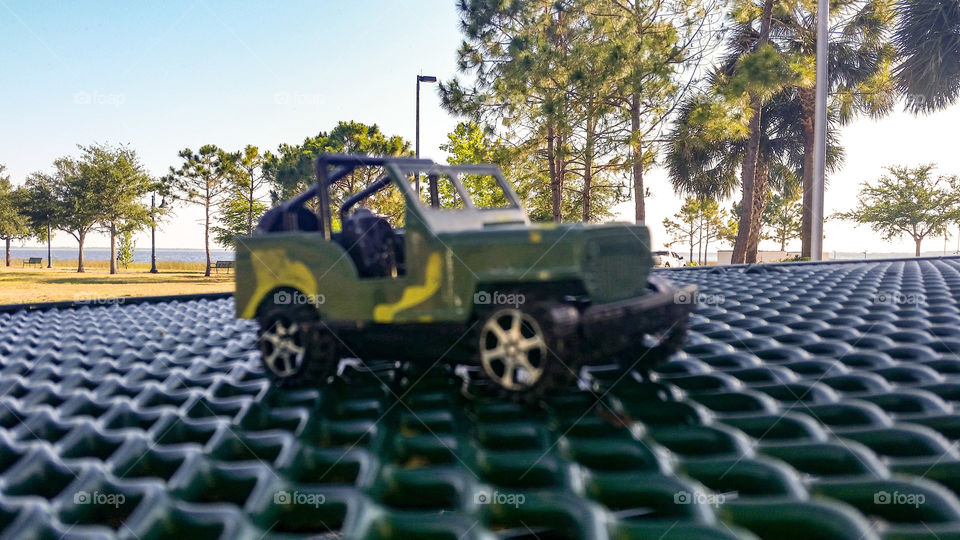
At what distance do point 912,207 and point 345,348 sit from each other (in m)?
43.8

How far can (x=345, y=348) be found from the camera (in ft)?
8.99

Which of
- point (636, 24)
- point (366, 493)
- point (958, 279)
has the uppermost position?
point (636, 24)

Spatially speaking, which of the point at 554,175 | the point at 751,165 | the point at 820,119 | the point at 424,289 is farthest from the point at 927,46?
the point at 424,289

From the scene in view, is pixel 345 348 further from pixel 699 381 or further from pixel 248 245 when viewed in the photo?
pixel 699 381

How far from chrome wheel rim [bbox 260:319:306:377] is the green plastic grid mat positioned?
13 centimetres

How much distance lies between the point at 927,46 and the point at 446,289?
2404 cm

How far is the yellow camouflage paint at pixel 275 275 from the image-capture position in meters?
2.73

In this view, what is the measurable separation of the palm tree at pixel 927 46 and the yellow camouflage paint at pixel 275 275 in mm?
23928

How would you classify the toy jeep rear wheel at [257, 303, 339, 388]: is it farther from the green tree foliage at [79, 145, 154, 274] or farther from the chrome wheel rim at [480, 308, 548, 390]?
the green tree foliage at [79, 145, 154, 274]

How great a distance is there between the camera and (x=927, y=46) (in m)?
19.3

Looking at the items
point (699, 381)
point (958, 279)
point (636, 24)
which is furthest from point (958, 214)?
point (699, 381)

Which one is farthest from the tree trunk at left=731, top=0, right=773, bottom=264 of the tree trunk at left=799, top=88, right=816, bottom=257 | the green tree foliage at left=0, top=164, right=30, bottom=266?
the green tree foliage at left=0, top=164, right=30, bottom=266

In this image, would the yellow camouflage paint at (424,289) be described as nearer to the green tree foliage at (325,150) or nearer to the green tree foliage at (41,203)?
the green tree foliage at (325,150)

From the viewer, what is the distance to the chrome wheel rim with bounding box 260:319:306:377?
2.76 metres
